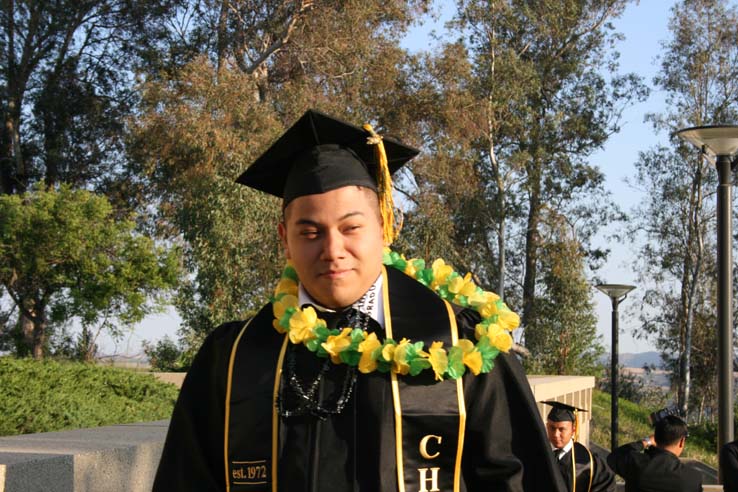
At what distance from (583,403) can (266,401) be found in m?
18.8

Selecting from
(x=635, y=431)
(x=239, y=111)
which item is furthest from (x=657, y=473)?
(x=635, y=431)

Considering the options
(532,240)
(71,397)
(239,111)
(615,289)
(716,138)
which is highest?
(239,111)

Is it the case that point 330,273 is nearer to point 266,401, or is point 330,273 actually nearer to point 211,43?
point 266,401

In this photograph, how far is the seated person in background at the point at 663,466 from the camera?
8214 mm

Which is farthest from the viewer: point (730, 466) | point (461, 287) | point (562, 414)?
point (562, 414)

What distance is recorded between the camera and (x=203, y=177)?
22.7 meters

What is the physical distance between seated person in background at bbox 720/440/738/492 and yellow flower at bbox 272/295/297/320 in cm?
598

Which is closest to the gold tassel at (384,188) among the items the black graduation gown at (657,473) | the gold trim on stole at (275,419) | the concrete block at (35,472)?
the gold trim on stole at (275,419)

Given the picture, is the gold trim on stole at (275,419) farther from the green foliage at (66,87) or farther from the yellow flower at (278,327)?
the green foliage at (66,87)

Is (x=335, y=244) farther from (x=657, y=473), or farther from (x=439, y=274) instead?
(x=657, y=473)

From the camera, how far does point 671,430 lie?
8320 millimetres

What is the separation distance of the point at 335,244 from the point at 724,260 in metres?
8.12

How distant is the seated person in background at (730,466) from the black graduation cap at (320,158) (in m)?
5.81

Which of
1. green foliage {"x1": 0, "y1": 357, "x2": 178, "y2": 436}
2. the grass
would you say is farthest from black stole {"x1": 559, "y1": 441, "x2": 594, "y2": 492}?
the grass
